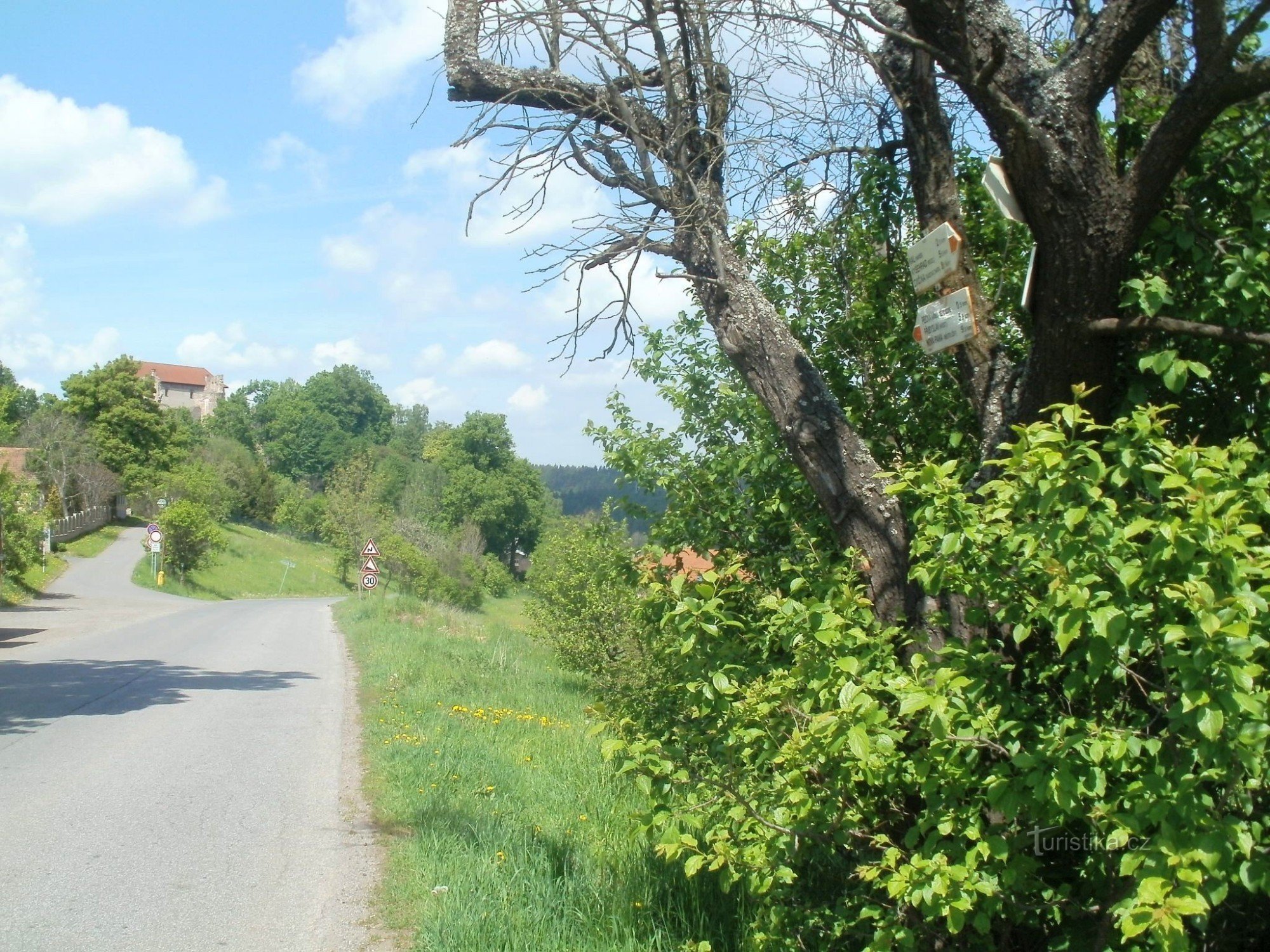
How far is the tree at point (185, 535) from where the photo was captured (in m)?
52.3

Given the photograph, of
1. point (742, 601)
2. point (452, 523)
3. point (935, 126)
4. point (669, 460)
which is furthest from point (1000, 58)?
point (452, 523)

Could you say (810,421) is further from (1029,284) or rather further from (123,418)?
(123,418)

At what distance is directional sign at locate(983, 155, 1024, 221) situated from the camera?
365cm

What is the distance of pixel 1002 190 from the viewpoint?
12.1 feet

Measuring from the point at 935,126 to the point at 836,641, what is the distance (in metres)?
2.37

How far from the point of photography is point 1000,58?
340 cm

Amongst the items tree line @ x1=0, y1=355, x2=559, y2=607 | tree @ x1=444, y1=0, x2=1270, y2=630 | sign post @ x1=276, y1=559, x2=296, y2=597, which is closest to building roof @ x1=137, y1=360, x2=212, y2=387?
tree line @ x1=0, y1=355, x2=559, y2=607

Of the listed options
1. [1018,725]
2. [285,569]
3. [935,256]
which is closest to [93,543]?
[285,569]

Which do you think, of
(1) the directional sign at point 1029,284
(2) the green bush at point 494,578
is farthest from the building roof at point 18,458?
(1) the directional sign at point 1029,284

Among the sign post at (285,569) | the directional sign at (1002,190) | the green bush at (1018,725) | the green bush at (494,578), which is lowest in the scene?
the green bush at (494,578)

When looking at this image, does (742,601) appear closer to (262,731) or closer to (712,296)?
(712,296)

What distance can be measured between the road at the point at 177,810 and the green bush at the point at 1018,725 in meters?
2.33

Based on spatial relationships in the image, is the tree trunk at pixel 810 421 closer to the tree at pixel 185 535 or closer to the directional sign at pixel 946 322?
the directional sign at pixel 946 322

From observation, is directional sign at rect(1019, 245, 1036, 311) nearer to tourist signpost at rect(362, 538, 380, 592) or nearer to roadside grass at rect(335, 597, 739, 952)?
roadside grass at rect(335, 597, 739, 952)
